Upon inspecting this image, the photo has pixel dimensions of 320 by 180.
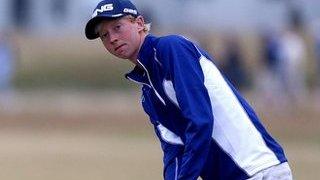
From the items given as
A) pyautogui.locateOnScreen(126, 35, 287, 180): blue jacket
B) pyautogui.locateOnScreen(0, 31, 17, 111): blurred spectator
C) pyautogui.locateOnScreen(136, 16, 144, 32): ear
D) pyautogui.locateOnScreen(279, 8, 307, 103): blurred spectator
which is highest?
pyautogui.locateOnScreen(136, 16, 144, 32): ear

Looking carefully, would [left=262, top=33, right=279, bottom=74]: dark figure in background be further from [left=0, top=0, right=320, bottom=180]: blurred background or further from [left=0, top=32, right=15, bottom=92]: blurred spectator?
[left=0, top=32, right=15, bottom=92]: blurred spectator

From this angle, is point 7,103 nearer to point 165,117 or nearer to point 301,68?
point 301,68

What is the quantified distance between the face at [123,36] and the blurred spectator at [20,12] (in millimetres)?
22930

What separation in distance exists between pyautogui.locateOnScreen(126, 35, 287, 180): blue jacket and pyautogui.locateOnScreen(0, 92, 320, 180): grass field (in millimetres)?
7809

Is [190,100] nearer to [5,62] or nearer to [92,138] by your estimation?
[92,138]

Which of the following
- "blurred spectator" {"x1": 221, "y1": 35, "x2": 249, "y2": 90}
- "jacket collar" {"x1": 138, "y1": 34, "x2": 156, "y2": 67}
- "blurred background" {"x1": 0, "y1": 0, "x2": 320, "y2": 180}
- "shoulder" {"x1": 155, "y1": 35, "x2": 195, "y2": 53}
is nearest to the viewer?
"shoulder" {"x1": 155, "y1": 35, "x2": 195, "y2": 53}

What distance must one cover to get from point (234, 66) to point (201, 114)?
18.4m

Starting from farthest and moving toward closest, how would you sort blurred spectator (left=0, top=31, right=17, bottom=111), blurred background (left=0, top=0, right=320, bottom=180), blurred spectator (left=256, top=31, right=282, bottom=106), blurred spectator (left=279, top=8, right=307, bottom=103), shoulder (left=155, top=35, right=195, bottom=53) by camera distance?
blurred spectator (left=0, top=31, right=17, bottom=111), blurred spectator (left=256, top=31, right=282, bottom=106), blurred spectator (left=279, top=8, right=307, bottom=103), blurred background (left=0, top=0, right=320, bottom=180), shoulder (left=155, top=35, right=195, bottom=53)

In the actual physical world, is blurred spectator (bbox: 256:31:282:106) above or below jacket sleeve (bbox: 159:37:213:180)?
below

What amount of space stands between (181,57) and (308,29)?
72.8 ft

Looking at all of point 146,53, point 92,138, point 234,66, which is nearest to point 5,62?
point 234,66

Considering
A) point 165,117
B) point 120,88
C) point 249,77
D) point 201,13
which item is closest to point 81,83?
point 120,88

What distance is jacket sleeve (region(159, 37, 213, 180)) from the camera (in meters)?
5.53

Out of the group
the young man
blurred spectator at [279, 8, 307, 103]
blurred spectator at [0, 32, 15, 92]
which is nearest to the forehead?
the young man
